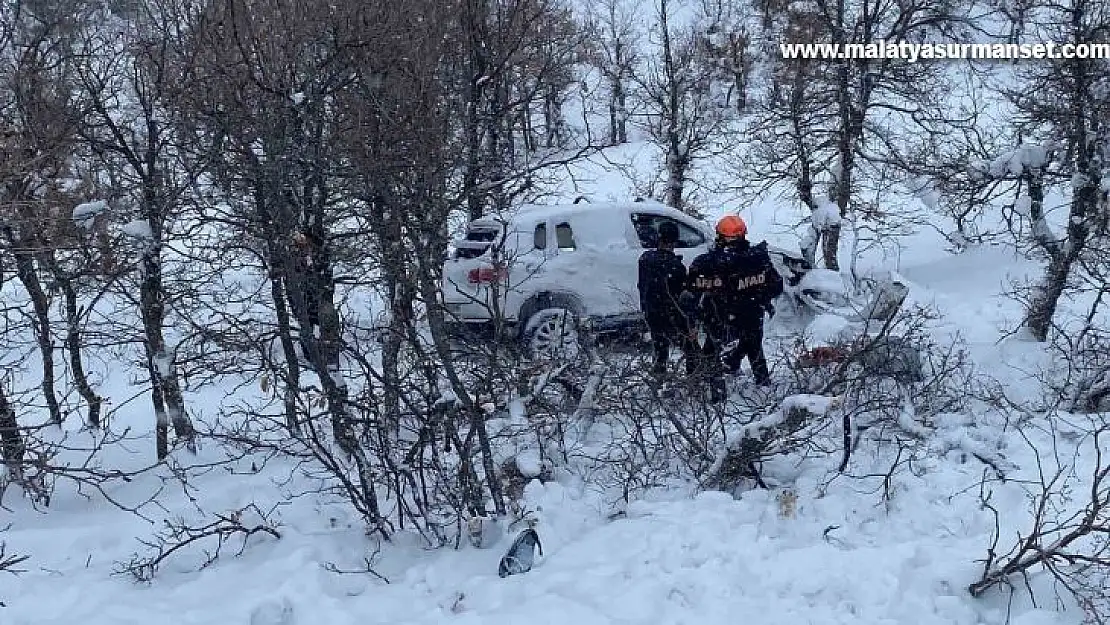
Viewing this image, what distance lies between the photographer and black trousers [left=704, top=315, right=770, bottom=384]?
6.72 meters

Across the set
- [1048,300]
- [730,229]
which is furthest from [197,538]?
[1048,300]

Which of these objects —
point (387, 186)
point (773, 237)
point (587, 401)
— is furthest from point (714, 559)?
point (773, 237)

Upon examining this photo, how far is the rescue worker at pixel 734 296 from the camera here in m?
6.77

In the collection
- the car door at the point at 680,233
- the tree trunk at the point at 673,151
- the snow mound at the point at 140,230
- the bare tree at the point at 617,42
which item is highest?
the bare tree at the point at 617,42

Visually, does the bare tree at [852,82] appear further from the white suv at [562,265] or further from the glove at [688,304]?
the glove at [688,304]

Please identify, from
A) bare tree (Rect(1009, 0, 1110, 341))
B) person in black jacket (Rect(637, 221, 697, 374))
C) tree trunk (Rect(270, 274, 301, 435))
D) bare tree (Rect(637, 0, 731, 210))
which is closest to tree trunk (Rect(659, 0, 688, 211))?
bare tree (Rect(637, 0, 731, 210))

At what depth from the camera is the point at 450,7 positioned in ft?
37.9

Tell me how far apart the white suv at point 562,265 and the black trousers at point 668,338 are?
73.5 inches

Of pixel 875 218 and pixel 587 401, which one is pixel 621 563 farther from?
pixel 875 218

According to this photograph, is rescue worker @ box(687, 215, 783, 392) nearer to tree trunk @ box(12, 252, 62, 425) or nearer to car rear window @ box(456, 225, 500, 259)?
car rear window @ box(456, 225, 500, 259)

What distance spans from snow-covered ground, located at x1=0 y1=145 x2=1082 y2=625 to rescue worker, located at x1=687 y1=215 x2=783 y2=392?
4.24 ft

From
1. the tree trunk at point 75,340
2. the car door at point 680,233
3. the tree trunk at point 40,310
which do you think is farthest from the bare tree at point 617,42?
the tree trunk at point 40,310

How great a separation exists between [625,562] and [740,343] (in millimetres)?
2610

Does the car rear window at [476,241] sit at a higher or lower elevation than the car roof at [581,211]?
lower
